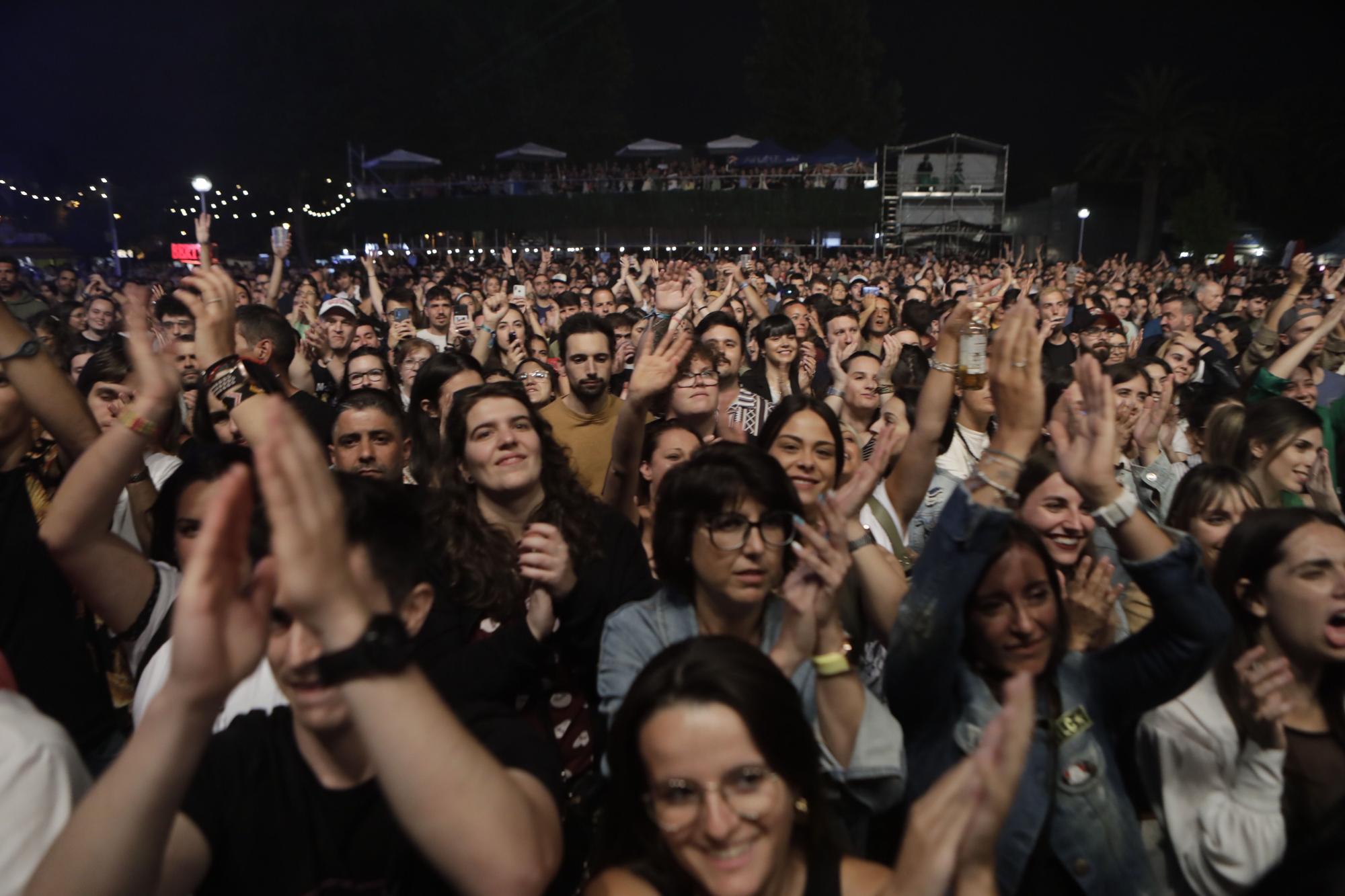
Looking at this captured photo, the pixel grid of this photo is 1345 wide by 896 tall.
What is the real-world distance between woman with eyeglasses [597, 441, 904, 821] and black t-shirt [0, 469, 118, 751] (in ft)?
5.15

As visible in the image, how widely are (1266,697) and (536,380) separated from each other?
14.8 ft

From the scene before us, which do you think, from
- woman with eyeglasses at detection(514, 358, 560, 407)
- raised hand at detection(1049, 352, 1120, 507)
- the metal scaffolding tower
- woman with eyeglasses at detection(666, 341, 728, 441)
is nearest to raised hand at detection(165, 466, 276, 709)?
raised hand at detection(1049, 352, 1120, 507)

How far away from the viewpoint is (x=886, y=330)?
9.52 m

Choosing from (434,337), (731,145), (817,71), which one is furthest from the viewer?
(817,71)

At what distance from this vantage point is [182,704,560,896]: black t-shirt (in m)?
1.75

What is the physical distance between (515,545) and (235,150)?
44508 mm

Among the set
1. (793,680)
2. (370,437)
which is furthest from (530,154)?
(793,680)

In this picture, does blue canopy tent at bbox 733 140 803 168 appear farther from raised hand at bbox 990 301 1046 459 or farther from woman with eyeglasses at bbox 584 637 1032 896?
woman with eyeglasses at bbox 584 637 1032 896

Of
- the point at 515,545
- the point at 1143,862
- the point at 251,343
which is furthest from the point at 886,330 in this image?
the point at 1143,862

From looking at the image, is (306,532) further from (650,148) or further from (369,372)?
(650,148)

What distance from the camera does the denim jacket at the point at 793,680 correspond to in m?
2.23

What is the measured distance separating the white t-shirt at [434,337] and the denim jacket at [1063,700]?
6291 mm

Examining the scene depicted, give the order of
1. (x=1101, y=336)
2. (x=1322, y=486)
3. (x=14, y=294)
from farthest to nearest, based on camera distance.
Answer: (x=14, y=294), (x=1101, y=336), (x=1322, y=486)

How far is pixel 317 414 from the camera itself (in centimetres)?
484
